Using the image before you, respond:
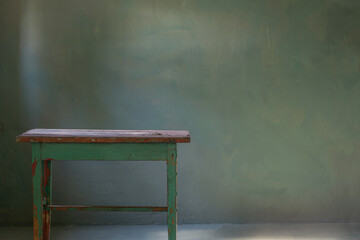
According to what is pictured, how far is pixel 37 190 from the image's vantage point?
2156 millimetres

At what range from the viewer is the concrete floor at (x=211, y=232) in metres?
2.72

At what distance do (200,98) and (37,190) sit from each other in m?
1.26

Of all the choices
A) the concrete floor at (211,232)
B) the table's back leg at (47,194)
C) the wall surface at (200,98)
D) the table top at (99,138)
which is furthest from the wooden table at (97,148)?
the wall surface at (200,98)

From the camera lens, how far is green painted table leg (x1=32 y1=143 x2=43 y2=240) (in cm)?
212

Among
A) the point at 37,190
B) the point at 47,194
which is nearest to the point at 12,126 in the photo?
the point at 47,194

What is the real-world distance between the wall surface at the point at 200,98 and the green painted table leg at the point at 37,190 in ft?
2.43

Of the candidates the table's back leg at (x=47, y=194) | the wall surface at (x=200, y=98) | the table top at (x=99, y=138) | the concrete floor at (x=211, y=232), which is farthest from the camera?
the wall surface at (x=200, y=98)

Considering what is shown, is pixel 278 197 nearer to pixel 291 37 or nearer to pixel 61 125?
pixel 291 37

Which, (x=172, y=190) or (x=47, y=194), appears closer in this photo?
(x=172, y=190)

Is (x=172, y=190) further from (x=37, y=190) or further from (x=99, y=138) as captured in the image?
(x=37, y=190)

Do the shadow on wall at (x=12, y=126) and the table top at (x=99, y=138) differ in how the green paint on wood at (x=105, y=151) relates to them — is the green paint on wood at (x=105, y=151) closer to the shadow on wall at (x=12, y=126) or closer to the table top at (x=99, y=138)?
the table top at (x=99, y=138)

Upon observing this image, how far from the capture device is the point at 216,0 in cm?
286

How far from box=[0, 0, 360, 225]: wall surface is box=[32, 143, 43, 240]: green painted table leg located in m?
0.74

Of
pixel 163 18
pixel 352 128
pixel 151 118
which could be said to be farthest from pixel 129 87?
pixel 352 128
